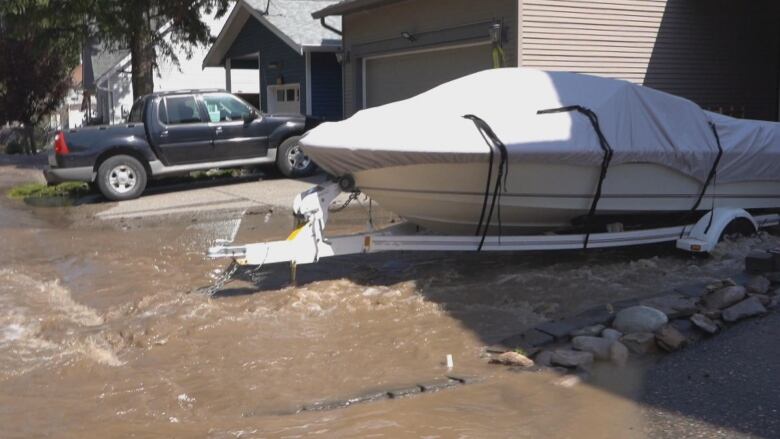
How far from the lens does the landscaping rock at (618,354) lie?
6141mm

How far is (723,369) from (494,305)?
223 cm

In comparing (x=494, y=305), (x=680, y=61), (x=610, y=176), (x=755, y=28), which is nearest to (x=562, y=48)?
(x=680, y=61)

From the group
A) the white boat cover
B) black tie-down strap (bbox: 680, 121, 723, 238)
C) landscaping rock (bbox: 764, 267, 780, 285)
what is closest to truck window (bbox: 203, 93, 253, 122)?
the white boat cover

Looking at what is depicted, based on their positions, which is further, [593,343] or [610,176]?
[610,176]

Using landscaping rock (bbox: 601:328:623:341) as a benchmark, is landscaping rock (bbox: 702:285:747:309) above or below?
above

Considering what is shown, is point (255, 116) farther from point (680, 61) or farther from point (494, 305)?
point (494, 305)

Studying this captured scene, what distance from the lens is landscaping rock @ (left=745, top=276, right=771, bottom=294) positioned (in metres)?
7.40

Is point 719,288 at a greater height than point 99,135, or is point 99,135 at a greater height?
point 99,135

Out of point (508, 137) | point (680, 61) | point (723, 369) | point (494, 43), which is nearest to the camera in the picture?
point (723, 369)

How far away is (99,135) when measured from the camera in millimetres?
14898

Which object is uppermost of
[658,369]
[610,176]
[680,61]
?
[680,61]

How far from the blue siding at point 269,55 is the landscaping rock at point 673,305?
577 inches

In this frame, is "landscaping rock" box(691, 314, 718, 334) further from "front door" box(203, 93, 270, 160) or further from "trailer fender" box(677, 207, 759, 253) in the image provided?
"front door" box(203, 93, 270, 160)

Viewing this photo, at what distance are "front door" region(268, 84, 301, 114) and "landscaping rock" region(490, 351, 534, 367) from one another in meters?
15.9
